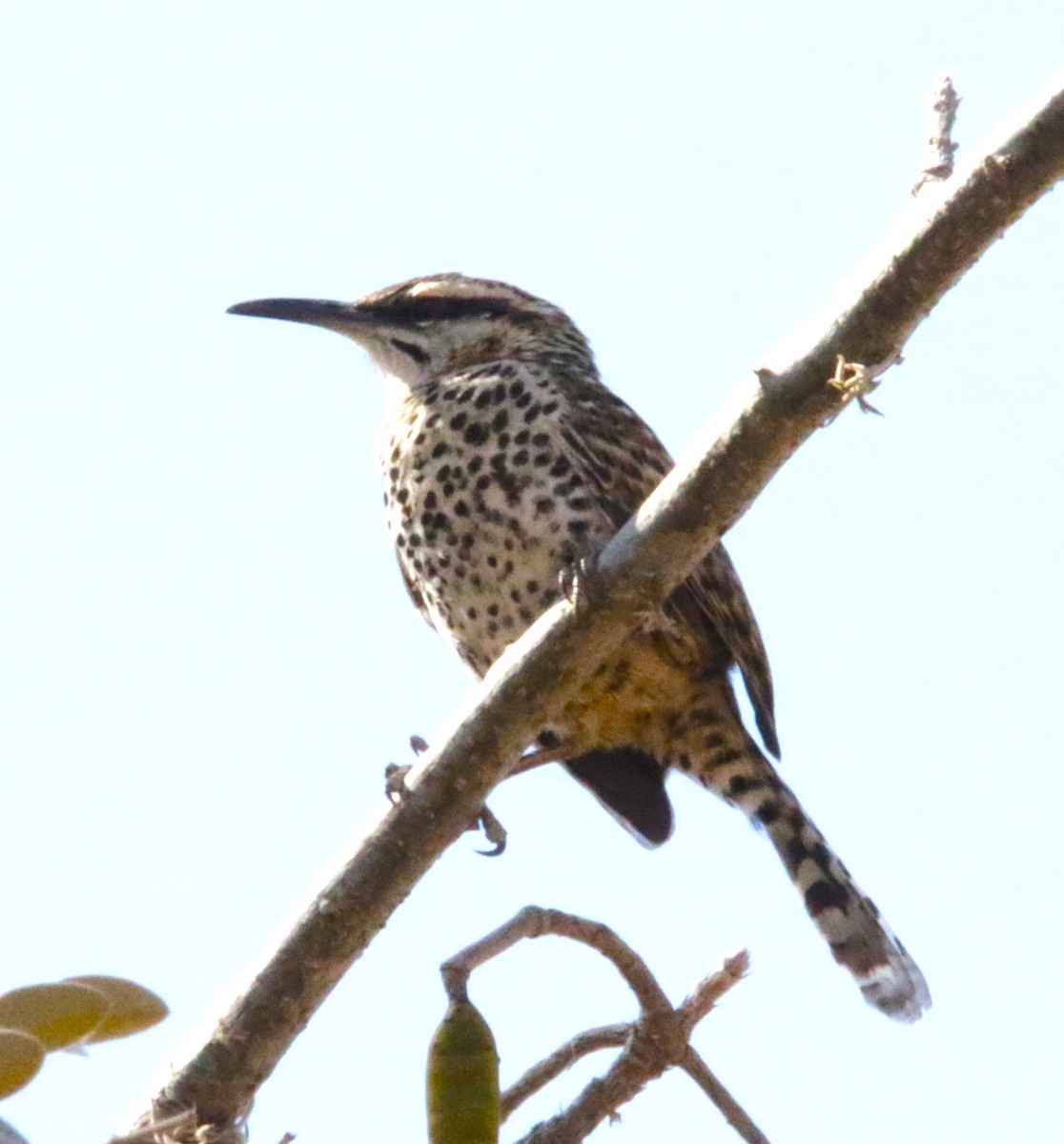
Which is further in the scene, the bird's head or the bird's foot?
the bird's head

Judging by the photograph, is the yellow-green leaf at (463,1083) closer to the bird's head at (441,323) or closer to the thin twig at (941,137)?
the thin twig at (941,137)

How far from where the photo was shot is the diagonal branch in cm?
302

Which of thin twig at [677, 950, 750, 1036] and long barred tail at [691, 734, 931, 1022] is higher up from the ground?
long barred tail at [691, 734, 931, 1022]

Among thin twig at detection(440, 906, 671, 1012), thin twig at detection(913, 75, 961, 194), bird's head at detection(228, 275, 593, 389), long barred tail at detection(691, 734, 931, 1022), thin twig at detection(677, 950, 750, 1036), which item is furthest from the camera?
bird's head at detection(228, 275, 593, 389)

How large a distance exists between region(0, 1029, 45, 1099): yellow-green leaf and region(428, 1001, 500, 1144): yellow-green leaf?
0.95 m

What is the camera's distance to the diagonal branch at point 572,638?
3023 millimetres

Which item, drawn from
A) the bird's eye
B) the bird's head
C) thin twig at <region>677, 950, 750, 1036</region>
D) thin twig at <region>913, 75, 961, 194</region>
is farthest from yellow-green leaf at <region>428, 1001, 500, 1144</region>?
the bird's eye

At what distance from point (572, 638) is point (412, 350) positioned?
2.96 meters

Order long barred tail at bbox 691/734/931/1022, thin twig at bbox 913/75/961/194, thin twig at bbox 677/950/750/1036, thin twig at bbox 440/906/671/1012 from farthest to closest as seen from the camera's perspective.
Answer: long barred tail at bbox 691/734/931/1022, thin twig at bbox 677/950/750/1036, thin twig at bbox 913/75/961/194, thin twig at bbox 440/906/671/1012

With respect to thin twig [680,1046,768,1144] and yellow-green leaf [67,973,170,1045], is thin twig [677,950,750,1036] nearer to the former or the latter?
thin twig [680,1046,768,1144]

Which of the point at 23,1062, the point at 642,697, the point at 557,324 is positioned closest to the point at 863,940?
the point at 642,697

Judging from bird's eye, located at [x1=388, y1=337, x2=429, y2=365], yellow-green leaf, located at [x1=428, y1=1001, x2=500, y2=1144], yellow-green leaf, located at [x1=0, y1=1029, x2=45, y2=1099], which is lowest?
yellow-green leaf, located at [x1=0, y1=1029, x2=45, y2=1099]

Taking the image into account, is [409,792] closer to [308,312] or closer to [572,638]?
[572,638]

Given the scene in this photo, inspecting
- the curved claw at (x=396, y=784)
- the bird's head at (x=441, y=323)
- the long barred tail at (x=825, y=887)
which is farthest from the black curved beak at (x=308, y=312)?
the curved claw at (x=396, y=784)
